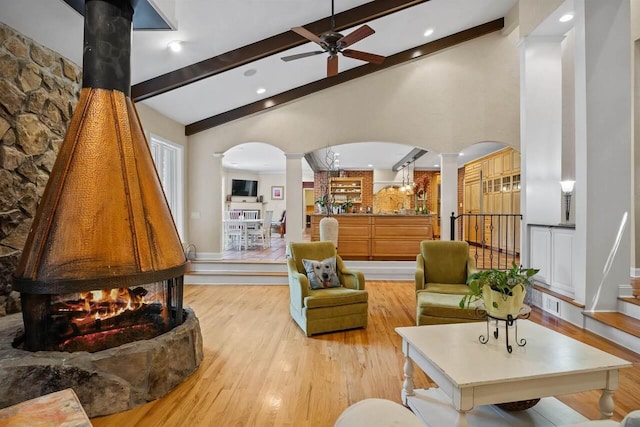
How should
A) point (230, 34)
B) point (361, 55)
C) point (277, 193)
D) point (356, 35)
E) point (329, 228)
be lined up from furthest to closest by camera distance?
point (277, 193), point (329, 228), point (230, 34), point (361, 55), point (356, 35)

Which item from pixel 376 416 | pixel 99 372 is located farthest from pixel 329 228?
pixel 376 416

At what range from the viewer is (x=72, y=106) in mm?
3379

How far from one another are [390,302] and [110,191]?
377 cm

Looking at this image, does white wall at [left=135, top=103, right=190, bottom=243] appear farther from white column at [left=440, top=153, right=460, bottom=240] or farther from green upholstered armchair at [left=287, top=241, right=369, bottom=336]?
white column at [left=440, top=153, right=460, bottom=240]

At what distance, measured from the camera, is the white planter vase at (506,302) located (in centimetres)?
197

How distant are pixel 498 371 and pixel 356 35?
3.08 meters

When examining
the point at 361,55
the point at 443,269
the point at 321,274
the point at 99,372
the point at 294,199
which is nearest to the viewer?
the point at 99,372

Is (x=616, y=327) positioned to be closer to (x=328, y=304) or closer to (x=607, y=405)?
(x=607, y=405)

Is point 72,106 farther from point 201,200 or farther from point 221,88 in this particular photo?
point 201,200

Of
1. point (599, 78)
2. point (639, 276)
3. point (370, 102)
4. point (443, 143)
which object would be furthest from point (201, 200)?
point (639, 276)

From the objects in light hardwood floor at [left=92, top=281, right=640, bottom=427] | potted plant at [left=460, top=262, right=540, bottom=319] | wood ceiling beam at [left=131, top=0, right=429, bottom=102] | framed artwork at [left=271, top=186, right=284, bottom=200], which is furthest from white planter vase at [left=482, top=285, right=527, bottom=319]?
framed artwork at [left=271, top=186, right=284, bottom=200]

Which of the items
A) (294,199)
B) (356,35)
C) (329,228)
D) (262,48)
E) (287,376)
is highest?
(262,48)

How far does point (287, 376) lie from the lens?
2660 mm

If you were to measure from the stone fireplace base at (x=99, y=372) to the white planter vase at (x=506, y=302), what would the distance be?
2213 mm
